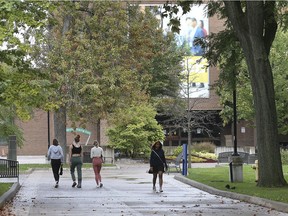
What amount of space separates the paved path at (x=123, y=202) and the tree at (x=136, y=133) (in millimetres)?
23018

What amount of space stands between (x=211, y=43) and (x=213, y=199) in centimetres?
811

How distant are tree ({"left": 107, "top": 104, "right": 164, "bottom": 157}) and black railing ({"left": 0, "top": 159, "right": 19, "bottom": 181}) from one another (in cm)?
2112

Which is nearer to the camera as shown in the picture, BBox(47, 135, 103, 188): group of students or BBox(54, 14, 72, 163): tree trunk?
BBox(47, 135, 103, 188): group of students

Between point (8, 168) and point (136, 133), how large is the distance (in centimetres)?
2263

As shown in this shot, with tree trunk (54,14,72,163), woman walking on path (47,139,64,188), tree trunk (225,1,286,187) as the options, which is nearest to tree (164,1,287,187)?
tree trunk (225,1,286,187)

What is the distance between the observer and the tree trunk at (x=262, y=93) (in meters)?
18.7

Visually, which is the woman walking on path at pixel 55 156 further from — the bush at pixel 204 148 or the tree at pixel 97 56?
the bush at pixel 204 148

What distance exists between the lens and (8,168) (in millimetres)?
23438

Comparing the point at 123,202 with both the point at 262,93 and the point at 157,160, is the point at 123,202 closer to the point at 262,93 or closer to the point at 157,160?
the point at 157,160

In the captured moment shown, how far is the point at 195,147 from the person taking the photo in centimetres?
5244

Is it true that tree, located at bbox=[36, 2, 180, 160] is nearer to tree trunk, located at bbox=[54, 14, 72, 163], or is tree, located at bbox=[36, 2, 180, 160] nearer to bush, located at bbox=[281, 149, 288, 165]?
tree trunk, located at bbox=[54, 14, 72, 163]

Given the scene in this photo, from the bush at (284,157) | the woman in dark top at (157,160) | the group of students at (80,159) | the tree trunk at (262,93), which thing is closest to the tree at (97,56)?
the bush at (284,157)

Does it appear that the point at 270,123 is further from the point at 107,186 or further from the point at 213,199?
the point at 107,186

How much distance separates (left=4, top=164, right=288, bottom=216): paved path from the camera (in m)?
13.4
